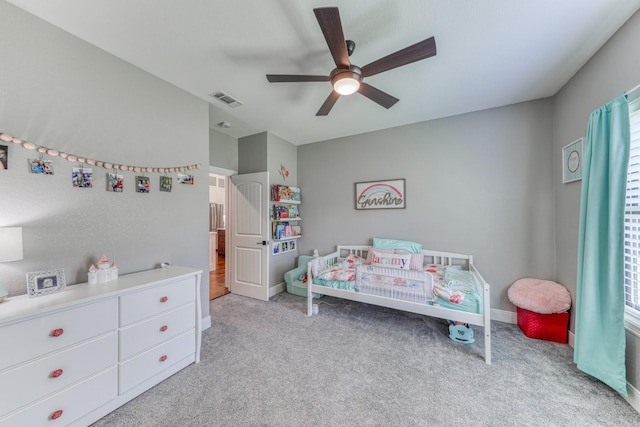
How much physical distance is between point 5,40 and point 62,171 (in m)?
0.86

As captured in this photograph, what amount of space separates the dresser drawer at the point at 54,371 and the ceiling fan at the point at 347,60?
225 cm

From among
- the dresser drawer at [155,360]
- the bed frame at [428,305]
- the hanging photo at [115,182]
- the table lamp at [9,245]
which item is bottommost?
the dresser drawer at [155,360]

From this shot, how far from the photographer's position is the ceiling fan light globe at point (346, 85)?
1757 millimetres

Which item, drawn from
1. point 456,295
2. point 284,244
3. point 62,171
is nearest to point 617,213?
point 456,295

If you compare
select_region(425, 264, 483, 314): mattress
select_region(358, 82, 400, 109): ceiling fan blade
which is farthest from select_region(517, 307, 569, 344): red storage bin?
select_region(358, 82, 400, 109): ceiling fan blade

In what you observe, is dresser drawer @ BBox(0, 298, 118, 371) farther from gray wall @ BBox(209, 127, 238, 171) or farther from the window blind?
the window blind

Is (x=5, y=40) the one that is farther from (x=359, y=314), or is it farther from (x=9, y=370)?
(x=359, y=314)

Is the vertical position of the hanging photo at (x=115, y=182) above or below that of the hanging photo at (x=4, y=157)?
below

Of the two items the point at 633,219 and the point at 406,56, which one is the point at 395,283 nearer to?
the point at 633,219

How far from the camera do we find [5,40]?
4.86 ft

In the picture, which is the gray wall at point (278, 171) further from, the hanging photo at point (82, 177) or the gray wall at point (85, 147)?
the hanging photo at point (82, 177)

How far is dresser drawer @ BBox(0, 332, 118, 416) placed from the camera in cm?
117

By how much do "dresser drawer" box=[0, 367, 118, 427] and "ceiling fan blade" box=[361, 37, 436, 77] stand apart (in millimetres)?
2858

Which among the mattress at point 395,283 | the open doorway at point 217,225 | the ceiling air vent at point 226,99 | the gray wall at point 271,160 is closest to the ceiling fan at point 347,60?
the ceiling air vent at point 226,99
